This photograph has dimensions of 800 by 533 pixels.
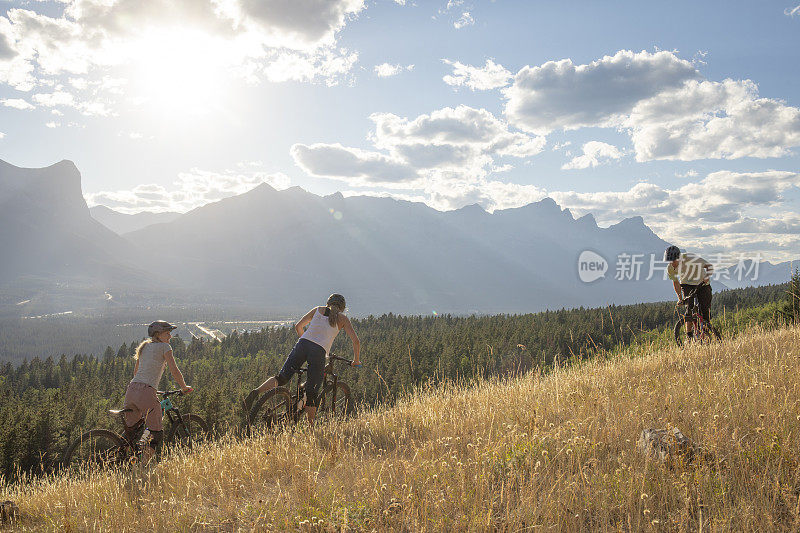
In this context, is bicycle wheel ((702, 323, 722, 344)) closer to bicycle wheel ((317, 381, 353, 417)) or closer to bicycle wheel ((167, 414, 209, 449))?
bicycle wheel ((317, 381, 353, 417))

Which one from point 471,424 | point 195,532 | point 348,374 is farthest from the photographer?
point 348,374

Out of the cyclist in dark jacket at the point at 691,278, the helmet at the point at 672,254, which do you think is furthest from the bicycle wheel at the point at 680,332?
the helmet at the point at 672,254

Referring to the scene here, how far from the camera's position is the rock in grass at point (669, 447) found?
4301 millimetres

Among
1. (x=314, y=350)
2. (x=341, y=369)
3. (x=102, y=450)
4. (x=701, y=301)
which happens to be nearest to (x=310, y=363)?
(x=314, y=350)

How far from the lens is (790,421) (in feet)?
15.5

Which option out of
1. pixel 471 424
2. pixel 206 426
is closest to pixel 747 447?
pixel 471 424

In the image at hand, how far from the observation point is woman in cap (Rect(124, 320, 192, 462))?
8.33m

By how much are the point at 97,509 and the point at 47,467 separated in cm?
8034

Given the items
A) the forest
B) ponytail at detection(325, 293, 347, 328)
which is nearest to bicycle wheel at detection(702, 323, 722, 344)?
the forest

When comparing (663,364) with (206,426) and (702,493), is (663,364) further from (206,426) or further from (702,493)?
(206,426)

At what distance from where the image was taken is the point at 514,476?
14.4 ft

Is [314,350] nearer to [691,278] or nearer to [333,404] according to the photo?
[333,404]

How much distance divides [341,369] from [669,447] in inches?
1132

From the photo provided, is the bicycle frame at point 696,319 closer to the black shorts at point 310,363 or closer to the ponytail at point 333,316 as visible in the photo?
the ponytail at point 333,316
